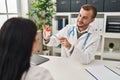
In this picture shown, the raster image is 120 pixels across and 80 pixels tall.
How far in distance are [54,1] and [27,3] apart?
0.54m

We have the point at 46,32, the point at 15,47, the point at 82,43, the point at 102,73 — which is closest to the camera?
the point at 15,47

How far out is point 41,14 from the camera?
2951mm

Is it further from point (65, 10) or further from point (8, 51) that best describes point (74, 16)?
point (8, 51)

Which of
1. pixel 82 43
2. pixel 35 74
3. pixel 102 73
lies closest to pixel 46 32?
pixel 82 43

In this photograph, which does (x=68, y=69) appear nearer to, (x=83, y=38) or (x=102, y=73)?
(x=102, y=73)

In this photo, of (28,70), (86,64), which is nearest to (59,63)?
A: (86,64)

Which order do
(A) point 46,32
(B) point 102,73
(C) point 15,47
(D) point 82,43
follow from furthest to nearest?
(D) point 82,43, (A) point 46,32, (B) point 102,73, (C) point 15,47

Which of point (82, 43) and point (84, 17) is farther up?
point (84, 17)

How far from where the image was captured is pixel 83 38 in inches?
70.1

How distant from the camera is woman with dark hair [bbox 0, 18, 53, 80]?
703mm

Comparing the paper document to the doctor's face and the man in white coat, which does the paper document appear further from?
the doctor's face

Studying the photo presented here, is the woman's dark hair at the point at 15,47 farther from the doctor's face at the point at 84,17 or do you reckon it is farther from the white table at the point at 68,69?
the doctor's face at the point at 84,17

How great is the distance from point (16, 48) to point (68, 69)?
773mm

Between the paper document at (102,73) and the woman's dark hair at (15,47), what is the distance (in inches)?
27.6
